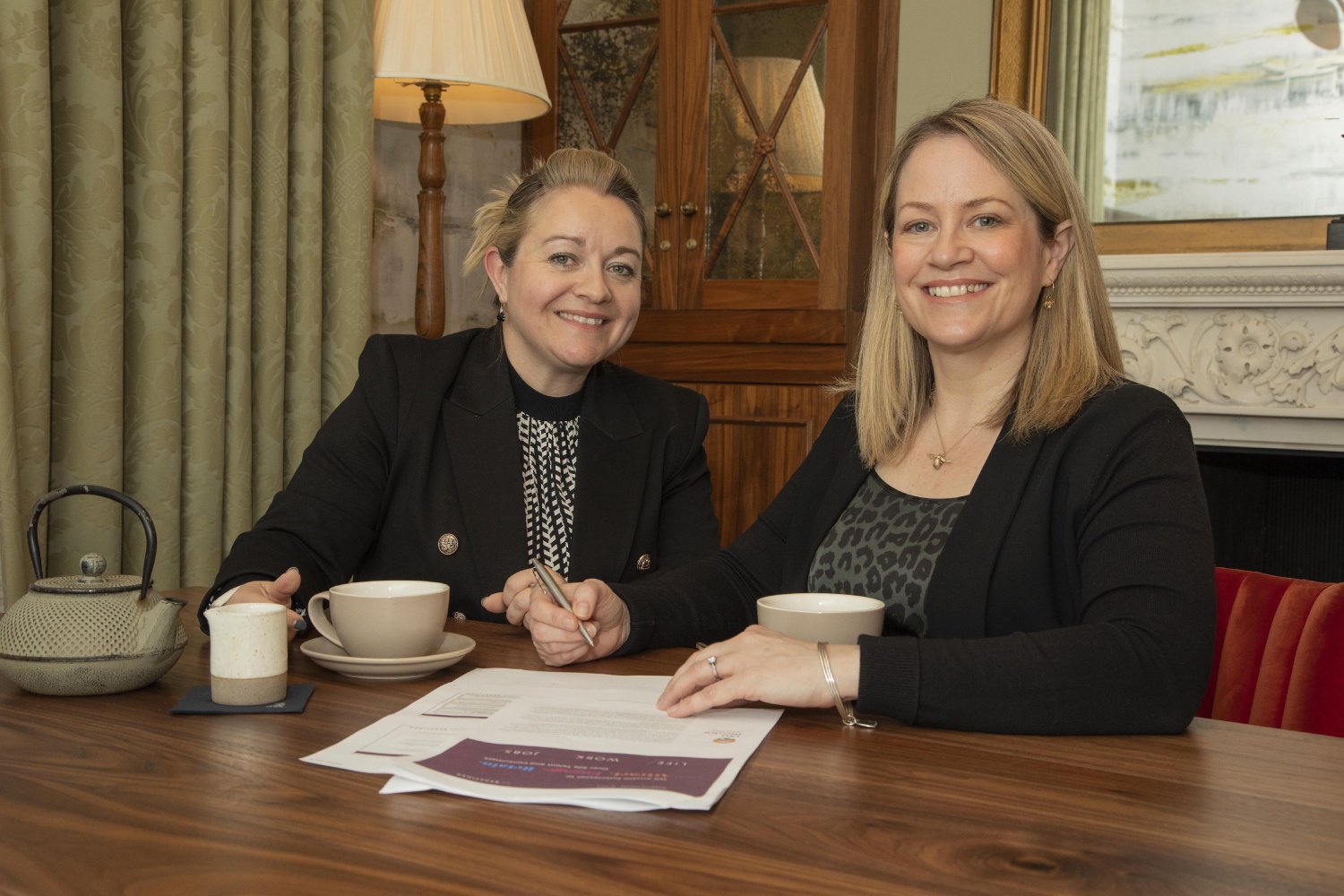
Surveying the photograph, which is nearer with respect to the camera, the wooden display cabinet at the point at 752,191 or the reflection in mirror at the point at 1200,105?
the reflection in mirror at the point at 1200,105

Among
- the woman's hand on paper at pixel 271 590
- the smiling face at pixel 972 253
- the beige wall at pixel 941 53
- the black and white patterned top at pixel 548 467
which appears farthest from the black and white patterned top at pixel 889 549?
the beige wall at pixel 941 53

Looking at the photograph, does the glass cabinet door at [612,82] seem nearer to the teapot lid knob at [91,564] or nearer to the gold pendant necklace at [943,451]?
the gold pendant necklace at [943,451]

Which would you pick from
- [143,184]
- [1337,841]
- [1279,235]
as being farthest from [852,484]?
[1279,235]

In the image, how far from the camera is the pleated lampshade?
2621 millimetres

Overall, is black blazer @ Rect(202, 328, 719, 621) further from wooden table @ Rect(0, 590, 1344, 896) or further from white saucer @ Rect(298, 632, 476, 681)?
wooden table @ Rect(0, 590, 1344, 896)

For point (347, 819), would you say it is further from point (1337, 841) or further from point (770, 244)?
point (770, 244)

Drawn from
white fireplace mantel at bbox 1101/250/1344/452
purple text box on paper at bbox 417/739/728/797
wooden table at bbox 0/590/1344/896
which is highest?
white fireplace mantel at bbox 1101/250/1344/452

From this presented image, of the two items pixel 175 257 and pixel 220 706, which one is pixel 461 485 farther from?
pixel 175 257

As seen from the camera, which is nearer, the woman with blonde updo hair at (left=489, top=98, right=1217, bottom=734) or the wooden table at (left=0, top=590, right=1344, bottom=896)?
the wooden table at (left=0, top=590, right=1344, bottom=896)

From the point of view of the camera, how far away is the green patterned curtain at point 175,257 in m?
2.05

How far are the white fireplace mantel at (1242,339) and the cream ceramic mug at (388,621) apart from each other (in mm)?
2073

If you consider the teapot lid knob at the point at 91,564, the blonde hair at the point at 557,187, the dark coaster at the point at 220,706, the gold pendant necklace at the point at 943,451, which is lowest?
the dark coaster at the point at 220,706

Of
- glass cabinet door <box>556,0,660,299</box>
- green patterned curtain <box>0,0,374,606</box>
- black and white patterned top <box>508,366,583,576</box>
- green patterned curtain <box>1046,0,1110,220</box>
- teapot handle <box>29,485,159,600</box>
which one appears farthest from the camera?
glass cabinet door <box>556,0,660,299</box>

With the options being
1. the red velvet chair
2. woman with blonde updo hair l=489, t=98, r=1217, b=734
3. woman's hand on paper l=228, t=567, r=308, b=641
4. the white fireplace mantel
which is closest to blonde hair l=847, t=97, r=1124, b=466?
woman with blonde updo hair l=489, t=98, r=1217, b=734
